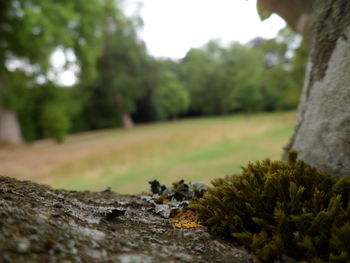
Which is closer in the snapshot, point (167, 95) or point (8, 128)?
point (8, 128)

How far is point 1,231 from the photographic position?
4.65ft

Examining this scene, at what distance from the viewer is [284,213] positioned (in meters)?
1.88

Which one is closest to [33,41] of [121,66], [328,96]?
[328,96]

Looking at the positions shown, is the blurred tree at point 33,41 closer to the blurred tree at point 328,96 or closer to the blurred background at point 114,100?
the blurred background at point 114,100

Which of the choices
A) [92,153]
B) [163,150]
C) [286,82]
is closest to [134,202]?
[163,150]

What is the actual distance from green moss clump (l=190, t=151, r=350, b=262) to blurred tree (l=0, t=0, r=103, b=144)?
50.4ft

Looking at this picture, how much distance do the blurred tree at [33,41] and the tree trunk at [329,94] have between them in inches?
588

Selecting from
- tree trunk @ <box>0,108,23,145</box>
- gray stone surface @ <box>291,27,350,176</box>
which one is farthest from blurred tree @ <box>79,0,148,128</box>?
gray stone surface @ <box>291,27,350,176</box>

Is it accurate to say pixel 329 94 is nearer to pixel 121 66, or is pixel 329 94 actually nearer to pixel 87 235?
pixel 87 235

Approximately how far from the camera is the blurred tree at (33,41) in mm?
15242

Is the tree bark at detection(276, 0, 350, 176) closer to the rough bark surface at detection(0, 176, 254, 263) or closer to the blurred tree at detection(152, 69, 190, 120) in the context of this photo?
the rough bark surface at detection(0, 176, 254, 263)

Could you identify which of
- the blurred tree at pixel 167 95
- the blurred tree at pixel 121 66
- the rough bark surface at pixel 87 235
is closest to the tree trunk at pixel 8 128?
the blurred tree at pixel 121 66

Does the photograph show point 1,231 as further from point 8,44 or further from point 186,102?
point 186,102

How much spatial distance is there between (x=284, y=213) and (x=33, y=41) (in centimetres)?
1821
